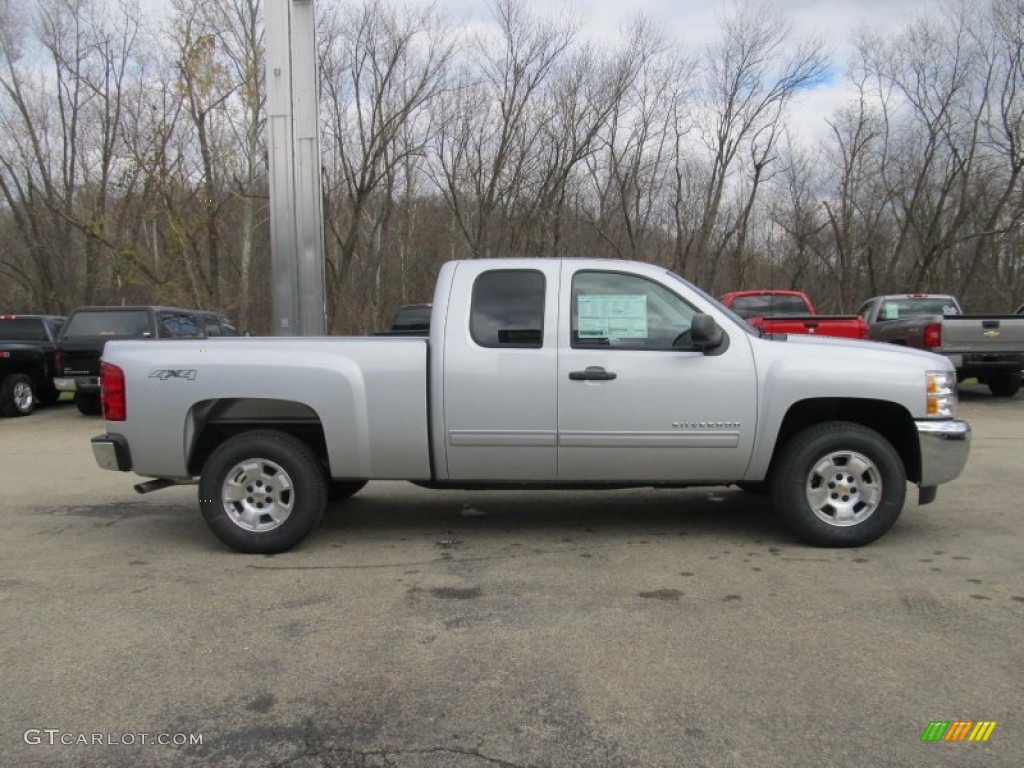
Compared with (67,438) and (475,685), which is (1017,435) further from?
(67,438)

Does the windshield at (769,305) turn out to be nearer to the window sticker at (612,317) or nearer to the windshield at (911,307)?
the windshield at (911,307)

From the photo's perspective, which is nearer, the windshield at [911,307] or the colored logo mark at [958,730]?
the colored logo mark at [958,730]

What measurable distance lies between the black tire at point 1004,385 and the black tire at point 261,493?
13.4 meters

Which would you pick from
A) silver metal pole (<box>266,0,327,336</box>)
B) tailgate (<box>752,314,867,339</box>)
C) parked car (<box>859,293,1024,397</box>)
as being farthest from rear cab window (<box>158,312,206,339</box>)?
parked car (<box>859,293,1024,397</box>)

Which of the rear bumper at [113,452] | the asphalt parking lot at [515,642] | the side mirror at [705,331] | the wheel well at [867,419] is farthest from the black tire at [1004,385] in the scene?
the rear bumper at [113,452]

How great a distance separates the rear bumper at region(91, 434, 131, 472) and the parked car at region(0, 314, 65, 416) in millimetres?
10492

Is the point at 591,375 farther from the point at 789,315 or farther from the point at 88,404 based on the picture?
the point at 88,404

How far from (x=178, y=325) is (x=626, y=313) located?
11312 mm

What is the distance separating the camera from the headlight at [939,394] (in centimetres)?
513

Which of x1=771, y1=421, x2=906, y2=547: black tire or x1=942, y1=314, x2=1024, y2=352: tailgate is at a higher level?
x1=942, y1=314, x2=1024, y2=352: tailgate

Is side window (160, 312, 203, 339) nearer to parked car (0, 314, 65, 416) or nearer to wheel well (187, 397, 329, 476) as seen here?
parked car (0, 314, 65, 416)

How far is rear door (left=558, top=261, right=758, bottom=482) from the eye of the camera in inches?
202

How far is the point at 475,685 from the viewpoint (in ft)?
11.1

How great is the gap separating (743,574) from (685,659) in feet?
4.37
